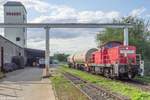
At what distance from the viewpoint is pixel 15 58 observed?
2798 inches

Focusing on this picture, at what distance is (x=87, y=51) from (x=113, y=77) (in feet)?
60.0

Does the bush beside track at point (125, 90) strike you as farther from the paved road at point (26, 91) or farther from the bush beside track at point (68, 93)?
the paved road at point (26, 91)

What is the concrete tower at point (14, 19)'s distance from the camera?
91.1m

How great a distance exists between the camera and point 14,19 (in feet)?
305

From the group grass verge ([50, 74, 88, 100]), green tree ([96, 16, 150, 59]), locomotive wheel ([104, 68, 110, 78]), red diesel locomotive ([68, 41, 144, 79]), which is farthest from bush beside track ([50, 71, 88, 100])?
green tree ([96, 16, 150, 59])

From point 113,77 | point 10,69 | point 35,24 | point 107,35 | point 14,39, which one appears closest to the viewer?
point 113,77

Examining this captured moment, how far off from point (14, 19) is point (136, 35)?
37.8 meters

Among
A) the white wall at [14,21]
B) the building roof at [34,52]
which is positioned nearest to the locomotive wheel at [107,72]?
the white wall at [14,21]

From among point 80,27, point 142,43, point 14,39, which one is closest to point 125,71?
point 80,27

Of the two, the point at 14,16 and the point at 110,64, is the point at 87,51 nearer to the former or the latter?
the point at 110,64

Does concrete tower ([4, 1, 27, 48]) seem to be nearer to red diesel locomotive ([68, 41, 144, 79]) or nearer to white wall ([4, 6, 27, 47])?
white wall ([4, 6, 27, 47])

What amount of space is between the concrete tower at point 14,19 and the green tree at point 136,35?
2690cm

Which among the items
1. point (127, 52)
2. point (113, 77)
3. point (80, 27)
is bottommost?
point (113, 77)

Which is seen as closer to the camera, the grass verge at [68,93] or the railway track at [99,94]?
the railway track at [99,94]
